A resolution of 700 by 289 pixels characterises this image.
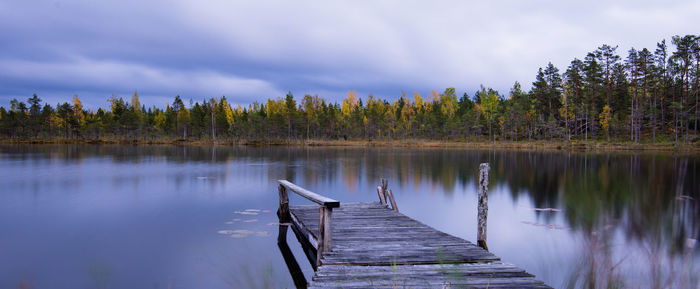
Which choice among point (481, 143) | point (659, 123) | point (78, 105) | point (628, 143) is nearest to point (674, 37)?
point (659, 123)

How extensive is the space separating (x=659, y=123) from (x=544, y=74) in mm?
21760

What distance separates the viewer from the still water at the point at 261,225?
717 centimetres

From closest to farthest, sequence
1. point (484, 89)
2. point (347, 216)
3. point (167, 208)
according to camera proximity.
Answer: point (347, 216) < point (167, 208) < point (484, 89)

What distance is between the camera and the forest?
62.0m

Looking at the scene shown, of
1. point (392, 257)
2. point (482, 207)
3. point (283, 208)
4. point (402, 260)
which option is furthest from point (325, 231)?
point (283, 208)

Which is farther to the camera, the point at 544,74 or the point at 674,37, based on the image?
the point at 544,74

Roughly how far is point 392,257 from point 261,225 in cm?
648

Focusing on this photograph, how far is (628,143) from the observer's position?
57000 mm

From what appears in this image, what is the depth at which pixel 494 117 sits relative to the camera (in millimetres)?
90062

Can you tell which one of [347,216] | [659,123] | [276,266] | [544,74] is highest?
[544,74]

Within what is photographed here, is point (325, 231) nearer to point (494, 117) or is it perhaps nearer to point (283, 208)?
point (283, 208)

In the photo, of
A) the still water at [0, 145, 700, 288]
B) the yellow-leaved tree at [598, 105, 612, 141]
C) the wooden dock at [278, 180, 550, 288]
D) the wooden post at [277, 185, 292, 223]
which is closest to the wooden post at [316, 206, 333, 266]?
the wooden dock at [278, 180, 550, 288]

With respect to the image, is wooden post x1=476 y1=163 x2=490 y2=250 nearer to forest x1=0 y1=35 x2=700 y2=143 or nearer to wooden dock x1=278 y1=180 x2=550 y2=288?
wooden dock x1=278 y1=180 x2=550 y2=288

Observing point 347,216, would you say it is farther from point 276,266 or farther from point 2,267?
point 2,267
